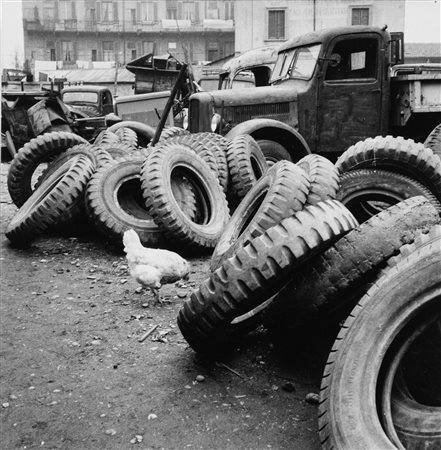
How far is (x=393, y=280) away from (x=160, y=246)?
3594 millimetres

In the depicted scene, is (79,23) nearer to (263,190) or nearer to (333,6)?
(333,6)

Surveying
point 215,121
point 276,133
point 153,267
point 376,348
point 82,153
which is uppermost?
point 215,121

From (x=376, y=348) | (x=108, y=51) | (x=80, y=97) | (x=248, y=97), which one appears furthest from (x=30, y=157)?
(x=108, y=51)

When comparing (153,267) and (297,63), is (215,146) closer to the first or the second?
(297,63)

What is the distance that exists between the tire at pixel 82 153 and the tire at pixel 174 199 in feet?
3.14

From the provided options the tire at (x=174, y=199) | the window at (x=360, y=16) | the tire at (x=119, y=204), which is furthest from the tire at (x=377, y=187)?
the window at (x=360, y=16)

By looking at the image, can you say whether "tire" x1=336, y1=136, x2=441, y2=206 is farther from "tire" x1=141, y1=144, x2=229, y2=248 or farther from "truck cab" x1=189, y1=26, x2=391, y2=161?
"truck cab" x1=189, y1=26, x2=391, y2=161

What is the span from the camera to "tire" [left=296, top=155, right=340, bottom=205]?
3539mm

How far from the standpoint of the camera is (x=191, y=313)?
291 cm

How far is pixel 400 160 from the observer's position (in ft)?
15.7

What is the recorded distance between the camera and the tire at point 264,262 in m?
2.57

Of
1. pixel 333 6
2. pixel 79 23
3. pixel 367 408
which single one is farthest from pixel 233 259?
pixel 79 23

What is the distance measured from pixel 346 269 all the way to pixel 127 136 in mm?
6509

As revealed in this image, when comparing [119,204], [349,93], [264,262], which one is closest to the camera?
[264,262]
